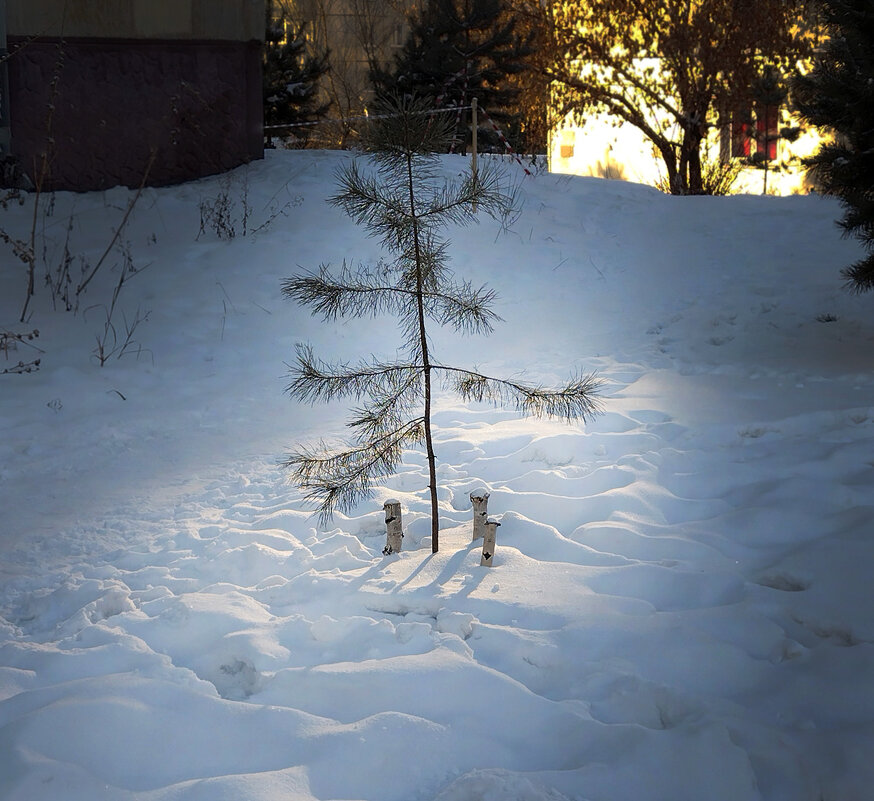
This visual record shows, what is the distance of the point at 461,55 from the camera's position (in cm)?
1590

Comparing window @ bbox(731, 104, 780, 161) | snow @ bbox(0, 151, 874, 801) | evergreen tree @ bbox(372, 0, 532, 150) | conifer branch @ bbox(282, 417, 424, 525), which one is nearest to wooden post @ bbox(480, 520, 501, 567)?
snow @ bbox(0, 151, 874, 801)

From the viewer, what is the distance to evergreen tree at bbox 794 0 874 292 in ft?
17.7

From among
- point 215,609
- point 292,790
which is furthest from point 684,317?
point 292,790

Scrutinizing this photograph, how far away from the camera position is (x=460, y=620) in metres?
3.21

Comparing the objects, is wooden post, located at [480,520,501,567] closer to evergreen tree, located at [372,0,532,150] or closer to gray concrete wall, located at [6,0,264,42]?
gray concrete wall, located at [6,0,264,42]

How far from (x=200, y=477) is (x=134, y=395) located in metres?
1.33

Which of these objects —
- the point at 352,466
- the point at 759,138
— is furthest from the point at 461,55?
the point at 352,466

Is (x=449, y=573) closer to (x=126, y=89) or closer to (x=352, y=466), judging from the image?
(x=352, y=466)

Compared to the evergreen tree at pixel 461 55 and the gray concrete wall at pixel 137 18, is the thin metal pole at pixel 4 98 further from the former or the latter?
the evergreen tree at pixel 461 55

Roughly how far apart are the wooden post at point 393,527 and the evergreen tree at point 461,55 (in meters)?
12.8

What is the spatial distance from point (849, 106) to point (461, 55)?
11.6 m

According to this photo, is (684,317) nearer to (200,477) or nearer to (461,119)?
(200,477)

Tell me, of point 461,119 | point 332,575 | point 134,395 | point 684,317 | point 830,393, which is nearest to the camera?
point 332,575

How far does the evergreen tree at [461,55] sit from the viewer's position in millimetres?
15609
